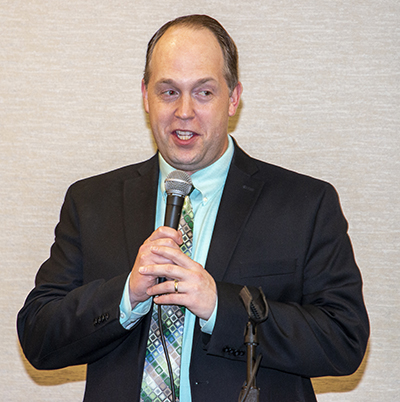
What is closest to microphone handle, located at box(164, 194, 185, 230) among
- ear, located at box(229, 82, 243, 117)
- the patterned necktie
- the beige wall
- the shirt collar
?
the patterned necktie

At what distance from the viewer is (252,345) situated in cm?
129

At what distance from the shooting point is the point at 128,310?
5.80 feet

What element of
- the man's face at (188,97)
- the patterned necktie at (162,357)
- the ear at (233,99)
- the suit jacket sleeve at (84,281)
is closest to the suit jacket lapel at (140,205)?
the suit jacket sleeve at (84,281)

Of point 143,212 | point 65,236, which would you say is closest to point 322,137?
point 143,212

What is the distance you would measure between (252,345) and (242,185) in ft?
2.85

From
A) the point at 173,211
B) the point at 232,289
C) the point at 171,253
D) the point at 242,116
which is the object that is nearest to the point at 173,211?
the point at 173,211

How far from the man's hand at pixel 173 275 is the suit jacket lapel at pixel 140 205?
0.32 meters

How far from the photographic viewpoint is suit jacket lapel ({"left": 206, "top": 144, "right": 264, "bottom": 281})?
1883mm

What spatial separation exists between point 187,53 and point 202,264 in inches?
28.6

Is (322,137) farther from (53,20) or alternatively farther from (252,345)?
(252,345)

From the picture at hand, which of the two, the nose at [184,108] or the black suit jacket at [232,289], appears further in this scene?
the nose at [184,108]

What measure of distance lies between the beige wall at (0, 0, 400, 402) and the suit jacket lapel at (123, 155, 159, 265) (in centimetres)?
71

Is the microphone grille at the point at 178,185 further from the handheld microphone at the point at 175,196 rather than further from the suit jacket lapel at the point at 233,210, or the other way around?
the suit jacket lapel at the point at 233,210

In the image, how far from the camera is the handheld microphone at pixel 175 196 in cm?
160
